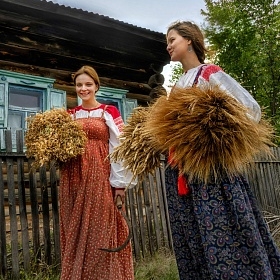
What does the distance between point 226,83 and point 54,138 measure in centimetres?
129

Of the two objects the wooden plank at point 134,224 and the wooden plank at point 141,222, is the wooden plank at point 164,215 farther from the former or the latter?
the wooden plank at point 134,224

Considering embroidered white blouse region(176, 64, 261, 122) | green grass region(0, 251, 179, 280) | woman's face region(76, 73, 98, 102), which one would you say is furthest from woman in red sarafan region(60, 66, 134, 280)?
embroidered white blouse region(176, 64, 261, 122)

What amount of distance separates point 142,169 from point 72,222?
3.14ft

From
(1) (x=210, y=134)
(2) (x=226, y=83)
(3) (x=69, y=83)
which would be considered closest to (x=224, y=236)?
(1) (x=210, y=134)

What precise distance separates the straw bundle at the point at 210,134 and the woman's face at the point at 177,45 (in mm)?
381

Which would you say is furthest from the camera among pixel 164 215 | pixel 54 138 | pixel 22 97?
pixel 22 97

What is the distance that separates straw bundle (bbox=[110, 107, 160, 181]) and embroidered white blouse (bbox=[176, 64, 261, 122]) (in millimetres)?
343

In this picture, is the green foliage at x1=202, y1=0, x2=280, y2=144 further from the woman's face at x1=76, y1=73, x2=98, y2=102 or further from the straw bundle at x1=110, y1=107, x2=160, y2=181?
the straw bundle at x1=110, y1=107, x2=160, y2=181

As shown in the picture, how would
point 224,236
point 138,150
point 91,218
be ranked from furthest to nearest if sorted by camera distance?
point 91,218, point 138,150, point 224,236

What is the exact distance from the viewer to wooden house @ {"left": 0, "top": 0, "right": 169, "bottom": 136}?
5.31 meters

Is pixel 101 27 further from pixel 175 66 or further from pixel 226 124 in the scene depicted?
pixel 175 66

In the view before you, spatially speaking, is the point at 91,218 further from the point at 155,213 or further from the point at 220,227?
the point at 155,213

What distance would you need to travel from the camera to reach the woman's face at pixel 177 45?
2031 mm

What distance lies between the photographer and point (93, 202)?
2709mm
